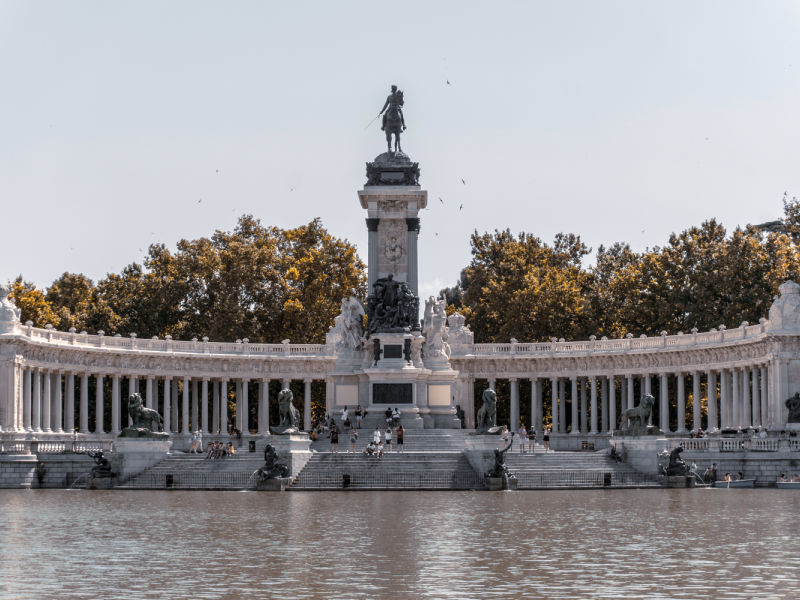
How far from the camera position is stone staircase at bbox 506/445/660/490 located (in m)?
57.1

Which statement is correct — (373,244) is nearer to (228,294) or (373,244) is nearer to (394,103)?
(394,103)

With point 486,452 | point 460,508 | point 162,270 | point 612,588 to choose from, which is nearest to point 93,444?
point 486,452

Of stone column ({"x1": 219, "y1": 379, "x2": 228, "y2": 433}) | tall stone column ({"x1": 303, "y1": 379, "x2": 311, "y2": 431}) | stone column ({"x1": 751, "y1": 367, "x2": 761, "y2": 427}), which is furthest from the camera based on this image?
tall stone column ({"x1": 303, "y1": 379, "x2": 311, "y2": 431})

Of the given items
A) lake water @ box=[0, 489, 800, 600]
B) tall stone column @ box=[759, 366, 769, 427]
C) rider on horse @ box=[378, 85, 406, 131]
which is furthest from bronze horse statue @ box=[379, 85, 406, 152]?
lake water @ box=[0, 489, 800, 600]

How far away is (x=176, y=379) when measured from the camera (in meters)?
92.8

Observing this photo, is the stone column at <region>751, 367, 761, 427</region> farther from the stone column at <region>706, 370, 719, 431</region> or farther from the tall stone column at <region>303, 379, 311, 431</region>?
the tall stone column at <region>303, 379, 311, 431</region>

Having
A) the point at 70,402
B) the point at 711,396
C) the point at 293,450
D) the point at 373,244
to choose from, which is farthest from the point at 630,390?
the point at 293,450

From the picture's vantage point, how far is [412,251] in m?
77.4

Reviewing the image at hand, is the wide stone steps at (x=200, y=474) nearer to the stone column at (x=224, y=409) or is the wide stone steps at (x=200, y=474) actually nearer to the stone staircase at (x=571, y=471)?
the stone staircase at (x=571, y=471)

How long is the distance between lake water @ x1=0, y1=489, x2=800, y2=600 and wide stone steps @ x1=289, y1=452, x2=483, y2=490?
365 inches

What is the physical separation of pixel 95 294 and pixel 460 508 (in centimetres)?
6994

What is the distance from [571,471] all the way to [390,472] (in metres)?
7.29

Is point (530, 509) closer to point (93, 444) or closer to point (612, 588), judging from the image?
point (612, 588)

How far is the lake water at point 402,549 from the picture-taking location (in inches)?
938
